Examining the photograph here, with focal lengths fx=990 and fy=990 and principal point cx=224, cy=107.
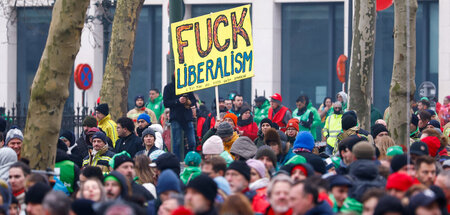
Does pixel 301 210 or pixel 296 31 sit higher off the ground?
pixel 296 31

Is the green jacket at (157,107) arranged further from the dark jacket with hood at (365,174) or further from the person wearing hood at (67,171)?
the dark jacket with hood at (365,174)

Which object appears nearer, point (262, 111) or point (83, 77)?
point (262, 111)

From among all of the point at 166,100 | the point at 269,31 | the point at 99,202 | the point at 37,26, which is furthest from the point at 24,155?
the point at 37,26

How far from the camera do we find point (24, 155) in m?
10.2

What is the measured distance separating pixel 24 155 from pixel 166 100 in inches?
225

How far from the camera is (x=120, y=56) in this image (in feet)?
62.1

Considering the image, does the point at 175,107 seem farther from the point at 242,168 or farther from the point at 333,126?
the point at 242,168

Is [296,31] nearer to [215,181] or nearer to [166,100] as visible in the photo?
[166,100]

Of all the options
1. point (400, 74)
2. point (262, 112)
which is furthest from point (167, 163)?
point (262, 112)

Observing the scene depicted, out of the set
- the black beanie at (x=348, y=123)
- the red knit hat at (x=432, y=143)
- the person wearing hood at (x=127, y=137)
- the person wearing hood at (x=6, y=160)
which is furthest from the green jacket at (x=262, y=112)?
the person wearing hood at (x=6, y=160)

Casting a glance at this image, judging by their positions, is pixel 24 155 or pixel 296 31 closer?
pixel 24 155

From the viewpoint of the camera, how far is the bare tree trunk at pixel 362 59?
16.8m

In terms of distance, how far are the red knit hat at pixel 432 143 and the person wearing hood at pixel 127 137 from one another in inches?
147

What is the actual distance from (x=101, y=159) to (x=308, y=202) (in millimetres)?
4991
